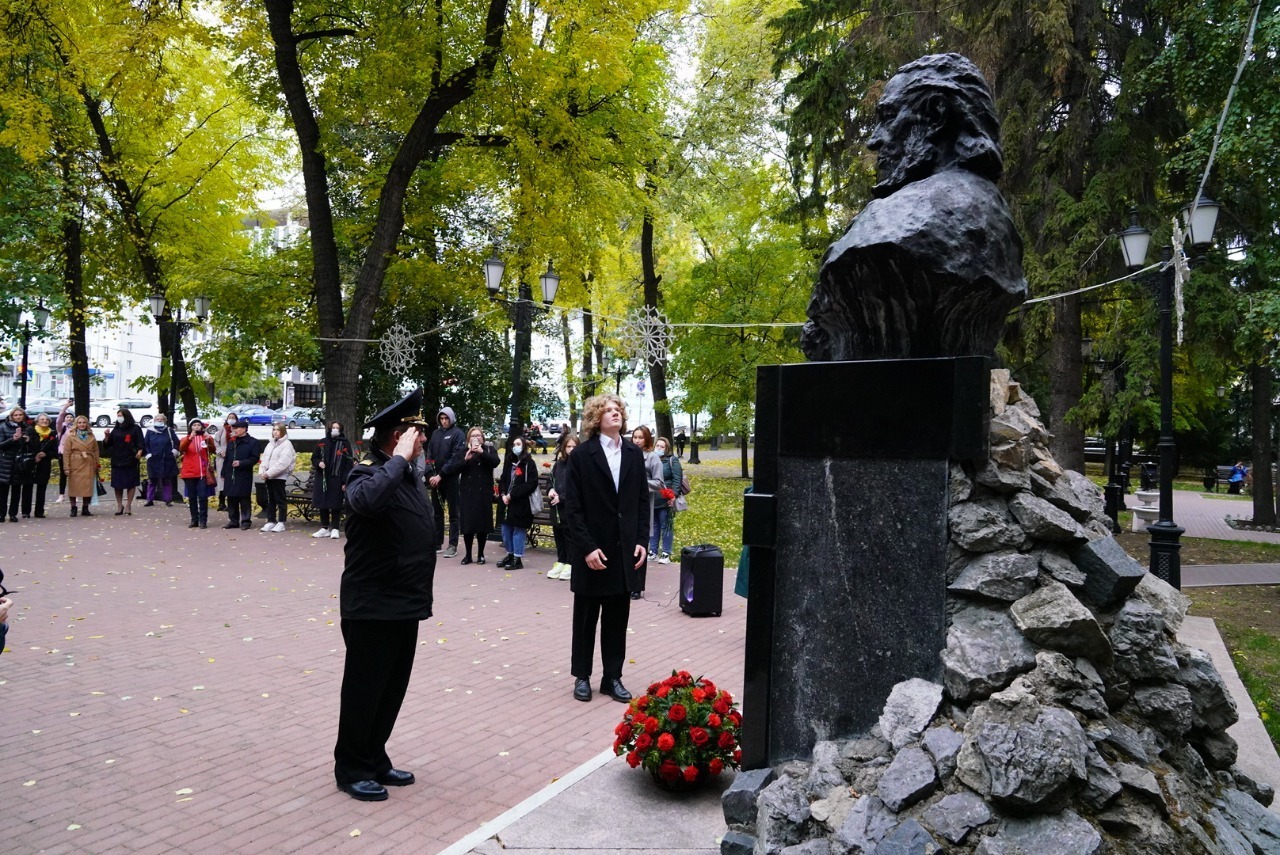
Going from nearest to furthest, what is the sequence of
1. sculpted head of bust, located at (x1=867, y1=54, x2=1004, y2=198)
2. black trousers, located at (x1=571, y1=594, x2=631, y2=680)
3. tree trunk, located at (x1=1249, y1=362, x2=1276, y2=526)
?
sculpted head of bust, located at (x1=867, y1=54, x2=1004, y2=198) → black trousers, located at (x1=571, y1=594, x2=631, y2=680) → tree trunk, located at (x1=1249, y1=362, x2=1276, y2=526)

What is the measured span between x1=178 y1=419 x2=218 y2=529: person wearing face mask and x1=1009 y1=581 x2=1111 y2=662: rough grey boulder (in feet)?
49.2

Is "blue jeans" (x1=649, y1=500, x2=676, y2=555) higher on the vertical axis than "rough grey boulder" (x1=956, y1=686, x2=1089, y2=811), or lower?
lower

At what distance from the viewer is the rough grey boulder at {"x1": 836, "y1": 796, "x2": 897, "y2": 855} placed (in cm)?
290

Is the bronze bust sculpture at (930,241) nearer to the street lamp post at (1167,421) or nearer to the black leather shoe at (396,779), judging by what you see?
the black leather shoe at (396,779)

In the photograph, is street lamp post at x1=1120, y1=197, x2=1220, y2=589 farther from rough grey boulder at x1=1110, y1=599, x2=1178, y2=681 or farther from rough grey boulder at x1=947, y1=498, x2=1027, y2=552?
rough grey boulder at x1=947, y1=498, x2=1027, y2=552

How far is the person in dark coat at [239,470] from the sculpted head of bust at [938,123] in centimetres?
1299

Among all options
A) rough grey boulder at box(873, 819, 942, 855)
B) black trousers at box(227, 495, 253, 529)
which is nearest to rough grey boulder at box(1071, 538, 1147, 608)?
rough grey boulder at box(873, 819, 942, 855)

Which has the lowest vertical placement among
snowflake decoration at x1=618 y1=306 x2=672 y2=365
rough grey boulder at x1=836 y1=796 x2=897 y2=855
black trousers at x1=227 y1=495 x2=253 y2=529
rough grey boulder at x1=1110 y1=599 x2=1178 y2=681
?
black trousers at x1=227 y1=495 x2=253 y2=529

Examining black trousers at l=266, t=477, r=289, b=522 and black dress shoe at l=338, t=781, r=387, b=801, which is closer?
black dress shoe at l=338, t=781, r=387, b=801

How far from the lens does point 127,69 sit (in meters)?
14.4

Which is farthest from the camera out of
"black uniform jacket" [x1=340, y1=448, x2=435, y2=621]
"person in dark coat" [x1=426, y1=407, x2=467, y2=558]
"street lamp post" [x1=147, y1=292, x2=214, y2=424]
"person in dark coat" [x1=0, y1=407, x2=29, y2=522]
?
"street lamp post" [x1=147, y1=292, x2=214, y2=424]

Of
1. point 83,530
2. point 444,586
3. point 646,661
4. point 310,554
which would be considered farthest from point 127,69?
point 646,661

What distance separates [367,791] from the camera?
14.2 feet

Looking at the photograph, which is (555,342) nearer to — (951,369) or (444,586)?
(444,586)
